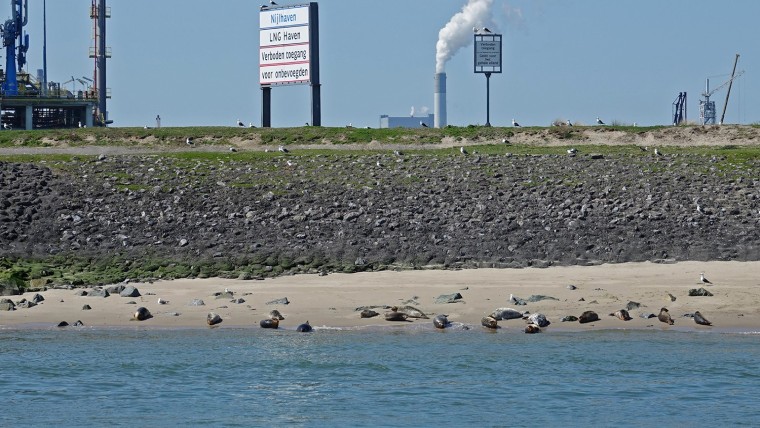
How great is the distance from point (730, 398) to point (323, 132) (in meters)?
27.0

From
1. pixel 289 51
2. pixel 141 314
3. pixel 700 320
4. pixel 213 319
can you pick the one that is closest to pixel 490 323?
pixel 700 320

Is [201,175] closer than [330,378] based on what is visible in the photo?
No

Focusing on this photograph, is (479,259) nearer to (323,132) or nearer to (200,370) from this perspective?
(200,370)

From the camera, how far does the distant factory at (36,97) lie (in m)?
78.9

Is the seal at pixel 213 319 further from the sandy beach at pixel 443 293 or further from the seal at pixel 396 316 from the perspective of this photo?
the seal at pixel 396 316

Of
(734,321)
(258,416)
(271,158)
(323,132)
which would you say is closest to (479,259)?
(734,321)

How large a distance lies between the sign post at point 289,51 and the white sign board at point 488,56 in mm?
14290

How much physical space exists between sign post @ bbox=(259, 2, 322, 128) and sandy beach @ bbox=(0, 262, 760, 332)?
947 inches

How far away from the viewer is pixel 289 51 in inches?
1897

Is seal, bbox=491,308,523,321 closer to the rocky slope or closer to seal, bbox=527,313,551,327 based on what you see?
seal, bbox=527,313,551,327

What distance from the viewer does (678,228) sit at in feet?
85.1

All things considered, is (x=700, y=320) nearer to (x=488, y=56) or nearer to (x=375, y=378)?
(x=375, y=378)

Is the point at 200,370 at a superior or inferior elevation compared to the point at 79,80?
inferior

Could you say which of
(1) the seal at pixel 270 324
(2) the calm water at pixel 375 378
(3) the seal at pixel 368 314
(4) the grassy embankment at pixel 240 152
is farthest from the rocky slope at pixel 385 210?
(2) the calm water at pixel 375 378
